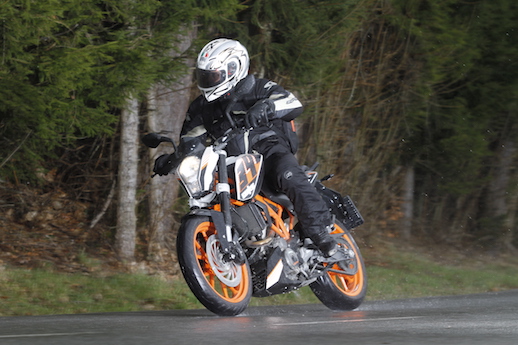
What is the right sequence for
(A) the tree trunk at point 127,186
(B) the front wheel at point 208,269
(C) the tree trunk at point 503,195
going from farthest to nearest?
(C) the tree trunk at point 503,195 < (A) the tree trunk at point 127,186 < (B) the front wheel at point 208,269

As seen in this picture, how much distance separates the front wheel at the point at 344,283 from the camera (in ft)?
23.1

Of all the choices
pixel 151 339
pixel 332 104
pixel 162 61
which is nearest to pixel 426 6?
pixel 332 104

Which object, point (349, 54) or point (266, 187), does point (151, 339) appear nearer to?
point (266, 187)

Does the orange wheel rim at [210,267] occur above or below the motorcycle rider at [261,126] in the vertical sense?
below

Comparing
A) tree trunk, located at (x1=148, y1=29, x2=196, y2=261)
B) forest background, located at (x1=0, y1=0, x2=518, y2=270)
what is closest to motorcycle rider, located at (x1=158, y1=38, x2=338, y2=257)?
forest background, located at (x1=0, y1=0, x2=518, y2=270)

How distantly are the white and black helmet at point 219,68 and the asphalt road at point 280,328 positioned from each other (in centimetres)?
185

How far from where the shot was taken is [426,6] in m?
14.1

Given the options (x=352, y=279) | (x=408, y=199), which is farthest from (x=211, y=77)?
(x=408, y=199)

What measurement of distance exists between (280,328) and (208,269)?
101 cm

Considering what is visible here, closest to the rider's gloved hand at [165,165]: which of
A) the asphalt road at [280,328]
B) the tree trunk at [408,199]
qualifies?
the asphalt road at [280,328]

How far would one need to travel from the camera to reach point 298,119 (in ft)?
39.7

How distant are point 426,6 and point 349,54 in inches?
66.5

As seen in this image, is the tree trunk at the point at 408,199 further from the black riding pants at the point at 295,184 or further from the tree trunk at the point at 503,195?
the black riding pants at the point at 295,184

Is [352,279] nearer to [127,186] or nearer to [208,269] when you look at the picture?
[208,269]
